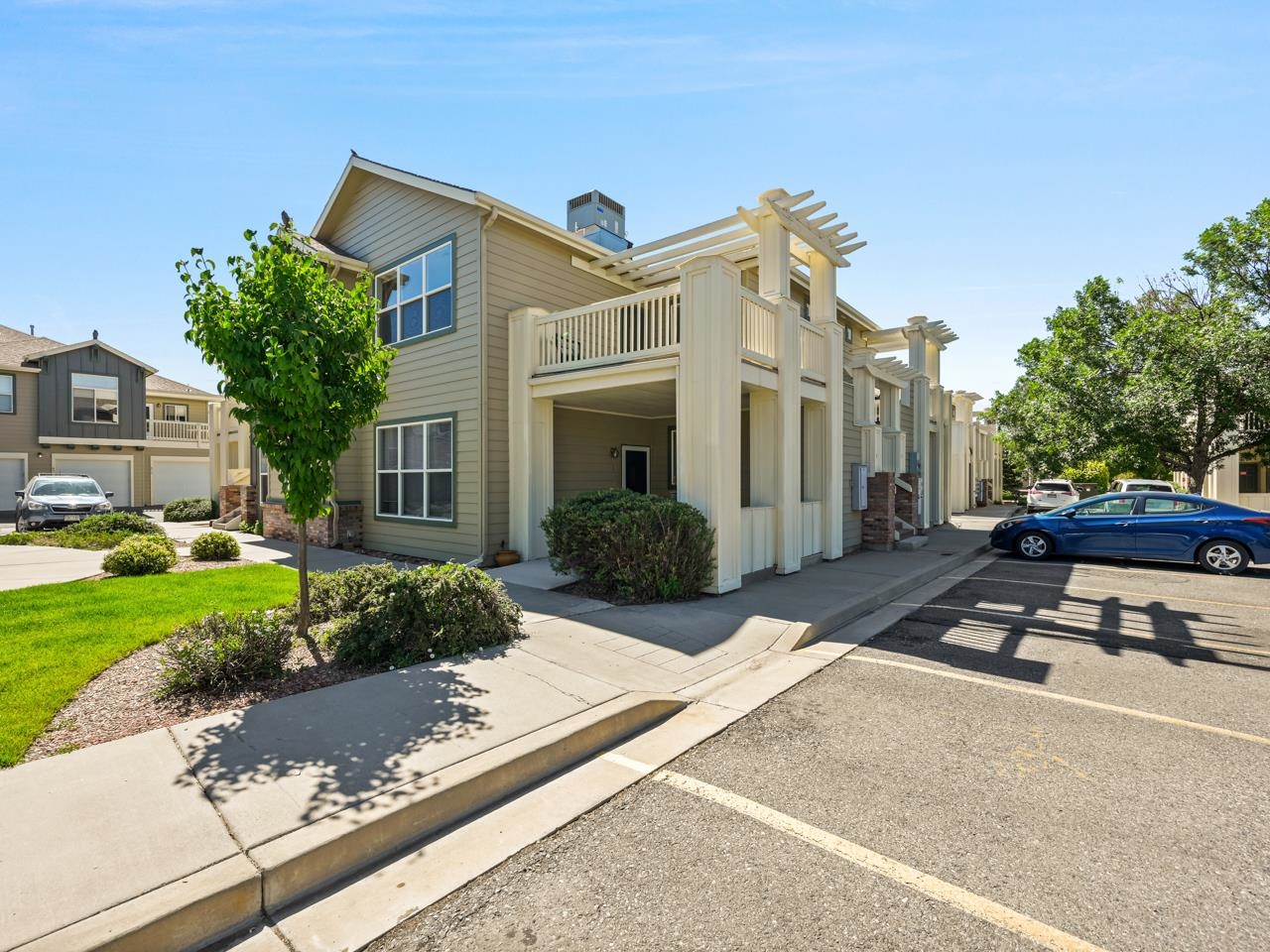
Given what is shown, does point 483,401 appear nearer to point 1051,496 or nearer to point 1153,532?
point 1153,532

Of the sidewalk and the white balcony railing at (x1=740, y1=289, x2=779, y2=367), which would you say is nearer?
the sidewalk

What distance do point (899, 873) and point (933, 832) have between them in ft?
1.39

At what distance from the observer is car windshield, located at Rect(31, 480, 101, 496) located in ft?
57.6

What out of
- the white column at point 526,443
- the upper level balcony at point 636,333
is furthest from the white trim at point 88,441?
the upper level balcony at point 636,333

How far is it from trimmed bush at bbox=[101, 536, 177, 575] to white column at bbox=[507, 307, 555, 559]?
5576 millimetres

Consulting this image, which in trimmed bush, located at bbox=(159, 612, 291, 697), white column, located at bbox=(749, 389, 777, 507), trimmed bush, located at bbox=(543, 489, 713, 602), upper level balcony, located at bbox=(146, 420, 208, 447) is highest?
upper level balcony, located at bbox=(146, 420, 208, 447)

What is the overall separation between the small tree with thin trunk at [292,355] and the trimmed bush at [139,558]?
5.79 m

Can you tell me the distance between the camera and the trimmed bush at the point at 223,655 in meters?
4.34

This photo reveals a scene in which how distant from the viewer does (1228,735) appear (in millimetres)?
3982

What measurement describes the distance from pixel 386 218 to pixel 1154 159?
13807 millimetres

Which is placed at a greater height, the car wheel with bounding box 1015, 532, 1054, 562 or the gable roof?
the gable roof

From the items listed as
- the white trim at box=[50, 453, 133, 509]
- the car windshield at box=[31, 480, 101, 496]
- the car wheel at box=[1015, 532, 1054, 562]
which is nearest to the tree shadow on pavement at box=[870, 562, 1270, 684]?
the car wheel at box=[1015, 532, 1054, 562]

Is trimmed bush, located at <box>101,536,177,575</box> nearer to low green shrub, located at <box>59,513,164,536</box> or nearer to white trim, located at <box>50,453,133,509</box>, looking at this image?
low green shrub, located at <box>59,513,164,536</box>

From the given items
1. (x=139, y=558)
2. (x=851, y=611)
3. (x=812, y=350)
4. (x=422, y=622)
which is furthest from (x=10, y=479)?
(x=851, y=611)
